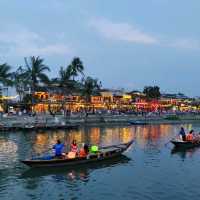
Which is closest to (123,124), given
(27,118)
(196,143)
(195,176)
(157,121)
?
(157,121)

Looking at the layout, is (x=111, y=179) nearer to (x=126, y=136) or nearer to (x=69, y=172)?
(x=69, y=172)

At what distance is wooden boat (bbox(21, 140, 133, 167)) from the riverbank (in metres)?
37.7

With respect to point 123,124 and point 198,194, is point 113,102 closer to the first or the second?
point 123,124

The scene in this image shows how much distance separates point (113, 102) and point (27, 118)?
86811 millimetres

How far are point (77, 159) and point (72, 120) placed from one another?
209ft

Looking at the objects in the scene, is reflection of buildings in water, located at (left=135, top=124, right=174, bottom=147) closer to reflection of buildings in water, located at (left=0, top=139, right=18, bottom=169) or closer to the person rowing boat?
reflection of buildings in water, located at (left=0, top=139, right=18, bottom=169)

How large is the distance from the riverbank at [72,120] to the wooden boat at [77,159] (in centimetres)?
3770

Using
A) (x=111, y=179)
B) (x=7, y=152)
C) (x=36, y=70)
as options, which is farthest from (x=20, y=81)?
(x=111, y=179)

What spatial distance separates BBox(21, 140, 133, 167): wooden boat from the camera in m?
36.1

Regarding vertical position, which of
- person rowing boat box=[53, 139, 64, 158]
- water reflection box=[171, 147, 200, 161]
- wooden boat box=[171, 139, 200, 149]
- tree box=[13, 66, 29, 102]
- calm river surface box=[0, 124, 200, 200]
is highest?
tree box=[13, 66, 29, 102]

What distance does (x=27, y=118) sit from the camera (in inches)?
3467

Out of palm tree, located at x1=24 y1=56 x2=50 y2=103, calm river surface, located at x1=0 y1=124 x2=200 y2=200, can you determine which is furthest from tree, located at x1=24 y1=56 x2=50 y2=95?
calm river surface, located at x1=0 y1=124 x2=200 y2=200

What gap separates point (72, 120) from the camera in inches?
4033

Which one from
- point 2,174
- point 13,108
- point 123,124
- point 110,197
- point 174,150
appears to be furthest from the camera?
point 13,108
